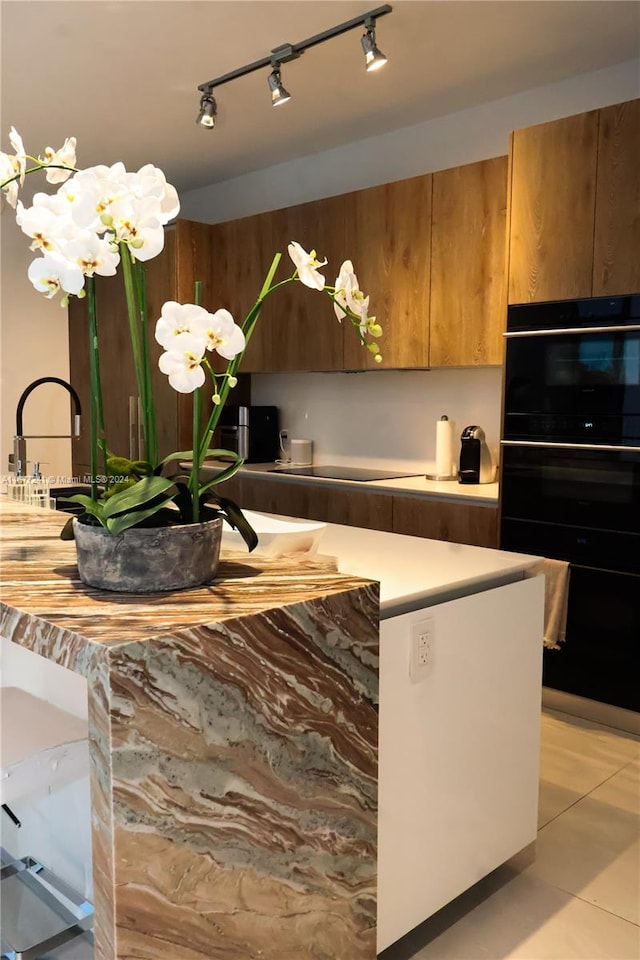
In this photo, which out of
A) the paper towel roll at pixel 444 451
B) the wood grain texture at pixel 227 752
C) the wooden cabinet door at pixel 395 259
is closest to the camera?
the wood grain texture at pixel 227 752

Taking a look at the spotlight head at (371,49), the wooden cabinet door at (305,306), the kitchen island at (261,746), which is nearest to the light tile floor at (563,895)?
the kitchen island at (261,746)

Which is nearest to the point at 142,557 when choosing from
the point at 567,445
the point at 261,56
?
the point at 567,445

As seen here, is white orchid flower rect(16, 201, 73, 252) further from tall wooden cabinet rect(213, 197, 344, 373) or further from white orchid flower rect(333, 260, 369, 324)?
tall wooden cabinet rect(213, 197, 344, 373)

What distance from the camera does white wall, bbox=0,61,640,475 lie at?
12.1ft

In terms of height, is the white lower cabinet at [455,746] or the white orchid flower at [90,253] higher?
the white orchid flower at [90,253]

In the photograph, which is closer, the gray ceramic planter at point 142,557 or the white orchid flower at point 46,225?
the white orchid flower at point 46,225

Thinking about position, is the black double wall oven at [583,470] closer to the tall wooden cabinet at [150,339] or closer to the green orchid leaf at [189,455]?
the green orchid leaf at [189,455]

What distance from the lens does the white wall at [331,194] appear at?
12.1 ft

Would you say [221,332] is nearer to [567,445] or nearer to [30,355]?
[567,445]

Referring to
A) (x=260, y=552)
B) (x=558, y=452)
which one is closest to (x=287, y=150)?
(x=558, y=452)

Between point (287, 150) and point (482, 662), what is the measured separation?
12.0ft

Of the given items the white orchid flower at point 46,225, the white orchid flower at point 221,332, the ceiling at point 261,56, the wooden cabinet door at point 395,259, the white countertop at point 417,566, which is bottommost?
the white countertop at point 417,566

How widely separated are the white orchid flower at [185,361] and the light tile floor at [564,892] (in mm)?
1430

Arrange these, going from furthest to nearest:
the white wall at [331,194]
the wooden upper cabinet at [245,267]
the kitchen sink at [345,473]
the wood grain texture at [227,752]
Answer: the wooden upper cabinet at [245,267] < the kitchen sink at [345,473] < the white wall at [331,194] < the wood grain texture at [227,752]
